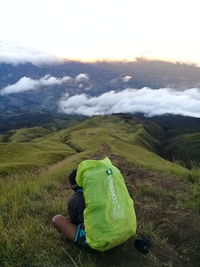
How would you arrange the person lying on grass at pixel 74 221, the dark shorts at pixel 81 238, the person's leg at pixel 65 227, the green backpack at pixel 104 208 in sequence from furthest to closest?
the person's leg at pixel 65 227, the person lying on grass at pixel 74 221, the dark shorts at pixel 81 238, the green backpack at pixel 104 208

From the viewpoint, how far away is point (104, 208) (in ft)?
23.2

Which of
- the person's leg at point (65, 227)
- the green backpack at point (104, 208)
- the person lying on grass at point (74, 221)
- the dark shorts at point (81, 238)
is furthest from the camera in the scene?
the person's leg at point (65, 227)

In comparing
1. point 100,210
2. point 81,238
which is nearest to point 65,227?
point 81,238

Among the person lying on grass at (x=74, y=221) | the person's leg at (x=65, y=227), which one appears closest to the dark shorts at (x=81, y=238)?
the person lying on grass at (x=74, y=221)

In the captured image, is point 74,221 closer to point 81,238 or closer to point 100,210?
point 81,238

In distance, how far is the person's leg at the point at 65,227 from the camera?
788 centimetres

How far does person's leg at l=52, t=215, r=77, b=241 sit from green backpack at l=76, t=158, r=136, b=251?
745 millimetres

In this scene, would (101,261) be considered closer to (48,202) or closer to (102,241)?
(102,241)

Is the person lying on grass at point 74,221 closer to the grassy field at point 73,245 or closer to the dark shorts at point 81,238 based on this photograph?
the dark shorts at point 81,238

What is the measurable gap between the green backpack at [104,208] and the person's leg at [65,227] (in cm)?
75

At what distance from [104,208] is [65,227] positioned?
1.49 meters

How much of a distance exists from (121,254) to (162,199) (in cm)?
547

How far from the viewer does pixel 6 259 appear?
22.0 feet

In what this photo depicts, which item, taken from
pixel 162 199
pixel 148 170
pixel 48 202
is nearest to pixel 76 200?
pixel 48 202
